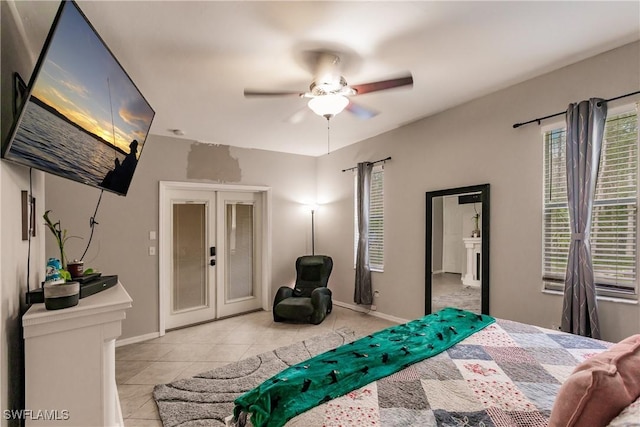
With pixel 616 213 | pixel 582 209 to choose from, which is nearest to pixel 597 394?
pixel 582 209

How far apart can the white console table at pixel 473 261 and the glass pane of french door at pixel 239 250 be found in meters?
3.23

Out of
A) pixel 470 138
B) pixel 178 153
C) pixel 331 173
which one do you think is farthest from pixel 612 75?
pixel 178 153

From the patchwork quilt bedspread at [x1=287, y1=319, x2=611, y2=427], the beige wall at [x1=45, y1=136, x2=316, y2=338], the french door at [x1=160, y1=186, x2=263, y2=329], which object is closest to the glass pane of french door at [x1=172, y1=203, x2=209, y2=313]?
the french door at [x1=160, y1=186, x2=263, y2=329]

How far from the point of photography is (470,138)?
126 inches

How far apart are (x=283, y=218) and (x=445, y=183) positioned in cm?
270

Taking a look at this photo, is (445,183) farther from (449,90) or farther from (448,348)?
(448,348)

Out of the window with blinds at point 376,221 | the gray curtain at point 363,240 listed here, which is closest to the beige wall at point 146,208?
the gray curtain at point 363,240

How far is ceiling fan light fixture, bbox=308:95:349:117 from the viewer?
222 cm

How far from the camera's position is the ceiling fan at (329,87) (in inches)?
85.3

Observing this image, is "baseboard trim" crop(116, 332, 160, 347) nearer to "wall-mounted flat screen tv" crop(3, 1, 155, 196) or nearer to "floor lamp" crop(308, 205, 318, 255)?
"wall-mounted flat screen tv" crop(3, 1, 155, 196)

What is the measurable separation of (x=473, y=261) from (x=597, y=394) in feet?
7.91

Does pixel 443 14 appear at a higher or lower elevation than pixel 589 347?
higher

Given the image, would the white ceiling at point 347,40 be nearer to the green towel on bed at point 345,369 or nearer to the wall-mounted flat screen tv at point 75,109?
the wall-mounted flat screen tv at point 75,109

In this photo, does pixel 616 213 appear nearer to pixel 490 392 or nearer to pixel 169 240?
pixel 490 392
